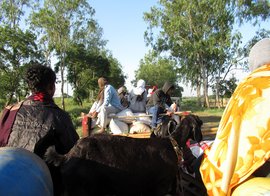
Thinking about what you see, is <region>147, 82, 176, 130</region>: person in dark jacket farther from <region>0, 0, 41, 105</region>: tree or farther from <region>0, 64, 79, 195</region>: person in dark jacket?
<region>0, 0, 41, 105</region>: tree

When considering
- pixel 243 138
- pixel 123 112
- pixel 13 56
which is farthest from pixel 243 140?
pixel 13 56

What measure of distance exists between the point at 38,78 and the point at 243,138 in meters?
2.22

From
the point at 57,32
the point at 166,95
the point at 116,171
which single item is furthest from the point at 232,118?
the point at 57,32

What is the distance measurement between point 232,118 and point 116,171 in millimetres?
1850

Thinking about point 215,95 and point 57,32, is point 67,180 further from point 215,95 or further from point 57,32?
point 215,95

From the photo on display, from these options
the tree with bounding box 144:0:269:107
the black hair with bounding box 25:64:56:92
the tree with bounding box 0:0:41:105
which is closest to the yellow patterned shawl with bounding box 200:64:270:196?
the black hair with bounding box 25:64:56:92

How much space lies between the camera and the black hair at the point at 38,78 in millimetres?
3877

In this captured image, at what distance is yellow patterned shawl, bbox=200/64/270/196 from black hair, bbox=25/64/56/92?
195 centimetres

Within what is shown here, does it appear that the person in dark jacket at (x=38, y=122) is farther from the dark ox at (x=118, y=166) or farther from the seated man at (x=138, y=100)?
the seated man at (x=138, y=100)

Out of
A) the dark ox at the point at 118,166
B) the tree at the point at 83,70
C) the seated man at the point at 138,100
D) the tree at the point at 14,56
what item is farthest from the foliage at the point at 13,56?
the dark ox at the point at 118,166

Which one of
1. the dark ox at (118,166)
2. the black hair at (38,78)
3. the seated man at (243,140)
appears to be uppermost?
the black hair at (38,78)

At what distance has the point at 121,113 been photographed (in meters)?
10.5

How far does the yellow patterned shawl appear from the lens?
2.36 m

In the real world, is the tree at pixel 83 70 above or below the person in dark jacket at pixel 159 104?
above
